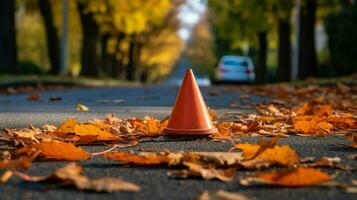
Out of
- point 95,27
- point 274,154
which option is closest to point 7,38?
point 95,27

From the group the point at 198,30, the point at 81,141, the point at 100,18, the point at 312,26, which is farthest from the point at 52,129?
the point at 198,30

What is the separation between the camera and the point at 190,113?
16.0 feet

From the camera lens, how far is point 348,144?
4.68 meters

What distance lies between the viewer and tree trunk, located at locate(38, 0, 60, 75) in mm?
29219

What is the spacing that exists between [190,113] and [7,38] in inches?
762

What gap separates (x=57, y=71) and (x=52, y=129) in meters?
25.8

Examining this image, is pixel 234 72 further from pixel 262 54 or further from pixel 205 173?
pixel 205 173

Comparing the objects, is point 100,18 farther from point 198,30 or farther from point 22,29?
point 198,30

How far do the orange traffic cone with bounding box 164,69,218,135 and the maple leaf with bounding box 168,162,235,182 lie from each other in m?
1.44

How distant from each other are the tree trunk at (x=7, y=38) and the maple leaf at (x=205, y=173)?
20.7 metres

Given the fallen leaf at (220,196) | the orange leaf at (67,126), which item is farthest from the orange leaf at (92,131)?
the fallen leaf at (220,196)

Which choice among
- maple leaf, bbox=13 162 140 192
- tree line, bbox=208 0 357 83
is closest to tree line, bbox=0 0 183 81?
tree line, bbox=208 0 357 83

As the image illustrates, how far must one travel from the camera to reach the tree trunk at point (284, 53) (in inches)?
1178

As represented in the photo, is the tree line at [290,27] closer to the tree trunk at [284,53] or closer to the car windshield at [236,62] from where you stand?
the tree trunk at [284,53]
